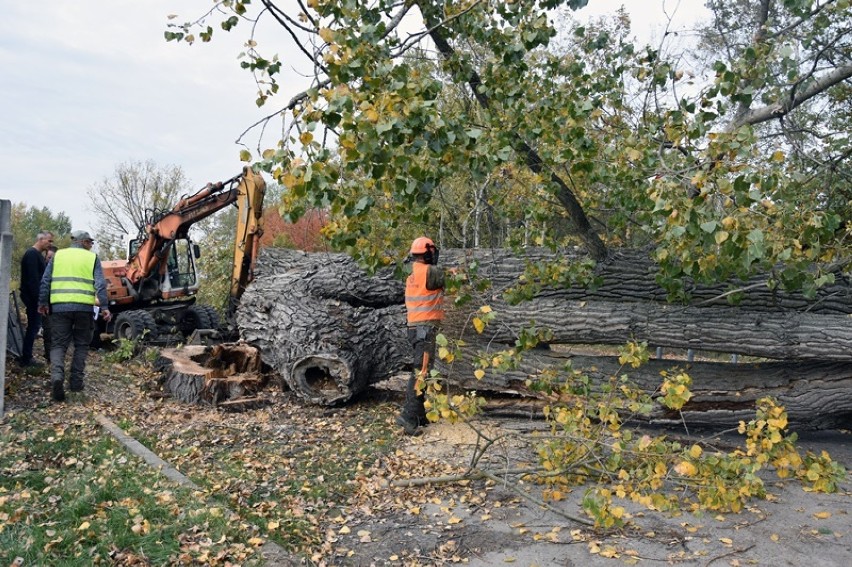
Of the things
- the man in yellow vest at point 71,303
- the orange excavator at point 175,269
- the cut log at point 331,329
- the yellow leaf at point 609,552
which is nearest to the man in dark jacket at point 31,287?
the man in yellow vest at point 71,303

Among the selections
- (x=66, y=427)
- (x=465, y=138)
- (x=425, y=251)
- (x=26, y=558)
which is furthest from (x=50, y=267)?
(x=465, y=138)

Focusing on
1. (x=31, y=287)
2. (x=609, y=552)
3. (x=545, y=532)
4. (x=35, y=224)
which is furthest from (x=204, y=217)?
(x=35, y=224)

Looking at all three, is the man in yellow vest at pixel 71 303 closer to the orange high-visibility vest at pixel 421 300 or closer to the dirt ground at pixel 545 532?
the orange high-visibility vest at pixel 421 300

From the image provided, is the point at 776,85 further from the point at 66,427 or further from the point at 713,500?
the point at 66,427

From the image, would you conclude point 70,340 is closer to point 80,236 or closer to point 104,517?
point 80,236

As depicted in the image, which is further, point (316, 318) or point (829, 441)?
point (316, 318)

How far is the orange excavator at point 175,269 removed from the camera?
38.9 feet

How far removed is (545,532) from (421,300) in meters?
3.02

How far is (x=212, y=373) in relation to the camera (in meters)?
8.94

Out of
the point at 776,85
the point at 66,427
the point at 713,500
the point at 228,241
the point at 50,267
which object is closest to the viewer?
the point at 713,500

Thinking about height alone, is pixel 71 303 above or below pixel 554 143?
below

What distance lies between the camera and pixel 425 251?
736 centimetres

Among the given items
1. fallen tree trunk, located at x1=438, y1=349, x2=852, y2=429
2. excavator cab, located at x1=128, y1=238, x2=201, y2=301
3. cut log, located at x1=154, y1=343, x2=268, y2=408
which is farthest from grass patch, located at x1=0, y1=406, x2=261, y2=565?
excavator cab, located at x1=128, y1=238, x2=201, y2=301

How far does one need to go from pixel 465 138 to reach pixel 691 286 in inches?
133
